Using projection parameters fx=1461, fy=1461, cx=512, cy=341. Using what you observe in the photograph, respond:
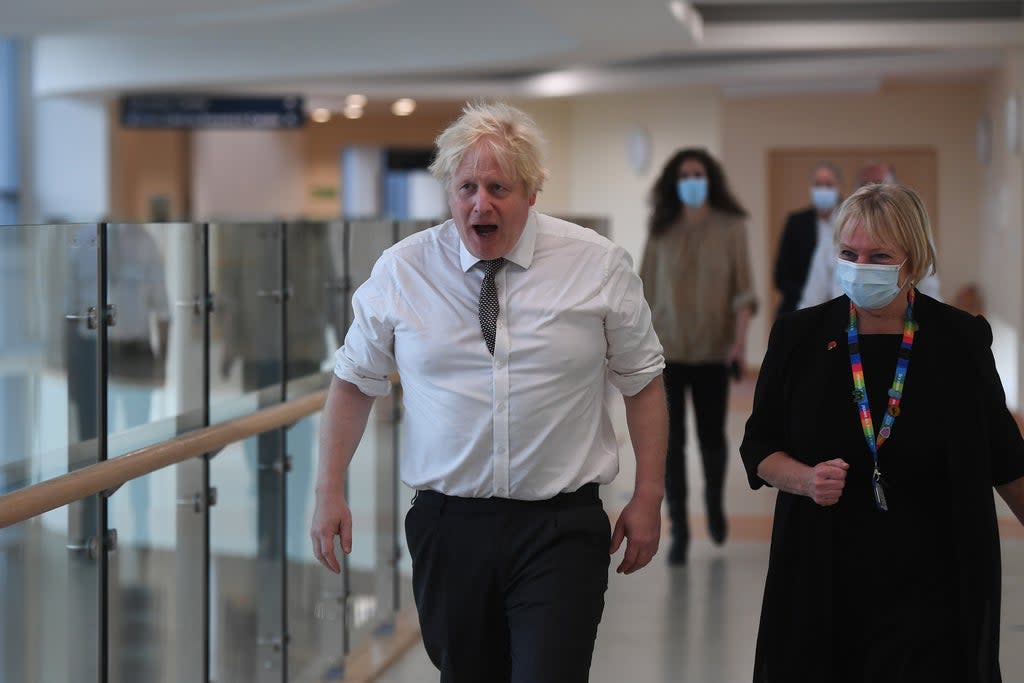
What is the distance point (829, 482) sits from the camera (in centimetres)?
280

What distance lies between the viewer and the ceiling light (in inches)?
432

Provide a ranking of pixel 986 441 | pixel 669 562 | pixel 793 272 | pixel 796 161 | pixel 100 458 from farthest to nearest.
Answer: pixel 796 161 < pixel 793 272 < pixel 669 562 < pixel 100 458 < pixel 986 441

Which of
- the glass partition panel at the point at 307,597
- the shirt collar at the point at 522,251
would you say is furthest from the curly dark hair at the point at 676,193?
the shirt collar at the point at 522,251

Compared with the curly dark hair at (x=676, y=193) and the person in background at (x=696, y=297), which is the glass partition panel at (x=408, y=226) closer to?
the person in background at (x=696, y=297)

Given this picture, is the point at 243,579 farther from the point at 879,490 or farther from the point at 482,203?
the point at 879,490

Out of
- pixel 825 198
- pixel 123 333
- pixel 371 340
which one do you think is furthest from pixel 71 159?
pixel 371 340

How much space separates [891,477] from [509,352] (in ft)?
2.58

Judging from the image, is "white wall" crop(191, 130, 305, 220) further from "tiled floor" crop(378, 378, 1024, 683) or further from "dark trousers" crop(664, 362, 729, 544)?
"dark trousers" crop(664, 362, 729, 544)

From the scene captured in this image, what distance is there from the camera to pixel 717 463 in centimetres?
683

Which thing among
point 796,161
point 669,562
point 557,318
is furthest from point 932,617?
point 796,161

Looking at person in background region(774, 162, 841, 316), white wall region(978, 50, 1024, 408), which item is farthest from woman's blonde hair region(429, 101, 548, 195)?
white wall region(978, 50, 1024, 408)

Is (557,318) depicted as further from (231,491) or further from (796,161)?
(796,161)

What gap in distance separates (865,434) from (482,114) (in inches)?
39.0

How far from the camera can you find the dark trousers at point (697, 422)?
670cm
